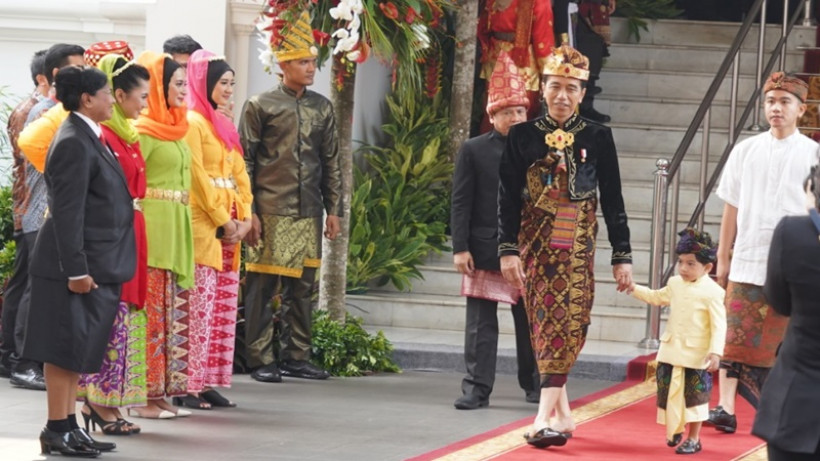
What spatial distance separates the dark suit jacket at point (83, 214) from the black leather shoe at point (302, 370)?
2889 millimetres

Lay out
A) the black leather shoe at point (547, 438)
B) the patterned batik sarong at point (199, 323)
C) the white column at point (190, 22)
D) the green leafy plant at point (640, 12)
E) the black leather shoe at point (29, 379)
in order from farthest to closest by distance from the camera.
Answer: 1. the green leafy plant at point (640, 12)
2. the white column at point (190, 22)
3. the black leather shoe at point (29, 379)
4. the patterned batik sarong at point (199, 323)
5. the black leather shoe at point (547, 438)

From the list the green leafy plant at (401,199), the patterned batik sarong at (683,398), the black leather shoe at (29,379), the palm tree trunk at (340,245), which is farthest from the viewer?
the green leafy plant at (401,199)

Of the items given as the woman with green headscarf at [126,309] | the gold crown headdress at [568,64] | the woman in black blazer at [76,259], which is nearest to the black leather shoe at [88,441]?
the woman in black blazer at [76,259]

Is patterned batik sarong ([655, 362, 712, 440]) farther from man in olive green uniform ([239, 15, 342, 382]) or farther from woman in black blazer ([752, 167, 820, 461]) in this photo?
woman in black blazer ([752, 167, 820, 461])

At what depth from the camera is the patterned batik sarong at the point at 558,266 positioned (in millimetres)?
7781

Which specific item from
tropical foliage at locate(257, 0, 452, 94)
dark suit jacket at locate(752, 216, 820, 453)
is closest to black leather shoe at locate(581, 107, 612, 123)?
tropical foliage at locate(257, 0, 452, 94)

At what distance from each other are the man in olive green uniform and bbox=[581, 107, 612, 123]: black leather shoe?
407 centimetres

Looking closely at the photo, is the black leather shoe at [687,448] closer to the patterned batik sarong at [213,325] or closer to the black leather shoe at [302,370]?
the patterned batik sarong at [213,325]

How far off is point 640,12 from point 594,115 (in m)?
1.91

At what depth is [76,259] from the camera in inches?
281

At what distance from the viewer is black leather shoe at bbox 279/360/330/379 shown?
10.2m

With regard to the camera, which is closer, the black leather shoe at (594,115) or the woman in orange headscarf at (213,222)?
the woman in orange headscarf at (213,222)

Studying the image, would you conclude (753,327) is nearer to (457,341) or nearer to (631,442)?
(631,442)

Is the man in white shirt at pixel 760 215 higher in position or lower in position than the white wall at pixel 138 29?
lower
